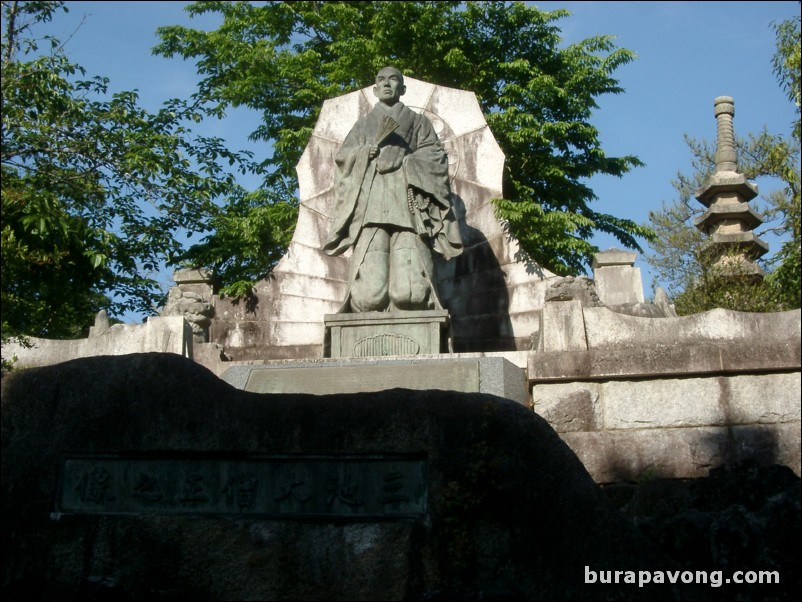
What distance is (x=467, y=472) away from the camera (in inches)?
206

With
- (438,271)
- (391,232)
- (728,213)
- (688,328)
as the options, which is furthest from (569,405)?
(728,213)

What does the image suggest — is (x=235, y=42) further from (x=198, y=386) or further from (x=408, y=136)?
(x=198, y=386)

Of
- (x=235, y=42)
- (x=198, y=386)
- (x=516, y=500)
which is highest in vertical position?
(x=235, y=42)

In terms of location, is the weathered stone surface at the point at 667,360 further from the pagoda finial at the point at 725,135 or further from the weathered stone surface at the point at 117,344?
the pagoda finial at the point at 725,135

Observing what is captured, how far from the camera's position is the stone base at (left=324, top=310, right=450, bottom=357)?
9.27 m

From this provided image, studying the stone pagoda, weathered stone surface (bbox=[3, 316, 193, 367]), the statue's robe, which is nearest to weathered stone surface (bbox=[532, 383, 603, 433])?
the statue's robe

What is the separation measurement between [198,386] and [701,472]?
420 centimetres

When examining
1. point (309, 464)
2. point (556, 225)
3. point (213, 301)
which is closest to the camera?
point (309, 464)

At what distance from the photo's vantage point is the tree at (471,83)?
17094 millimetres

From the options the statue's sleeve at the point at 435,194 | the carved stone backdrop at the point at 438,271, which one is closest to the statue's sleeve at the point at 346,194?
the statue's sleeve at the point at 435,194

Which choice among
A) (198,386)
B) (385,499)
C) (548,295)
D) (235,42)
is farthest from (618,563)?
(235,42)

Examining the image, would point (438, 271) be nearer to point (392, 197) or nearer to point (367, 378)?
point (392, 197)

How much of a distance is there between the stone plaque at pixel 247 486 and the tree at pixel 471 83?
36.3 feet

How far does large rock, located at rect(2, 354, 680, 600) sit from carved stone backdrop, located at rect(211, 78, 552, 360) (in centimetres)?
595
